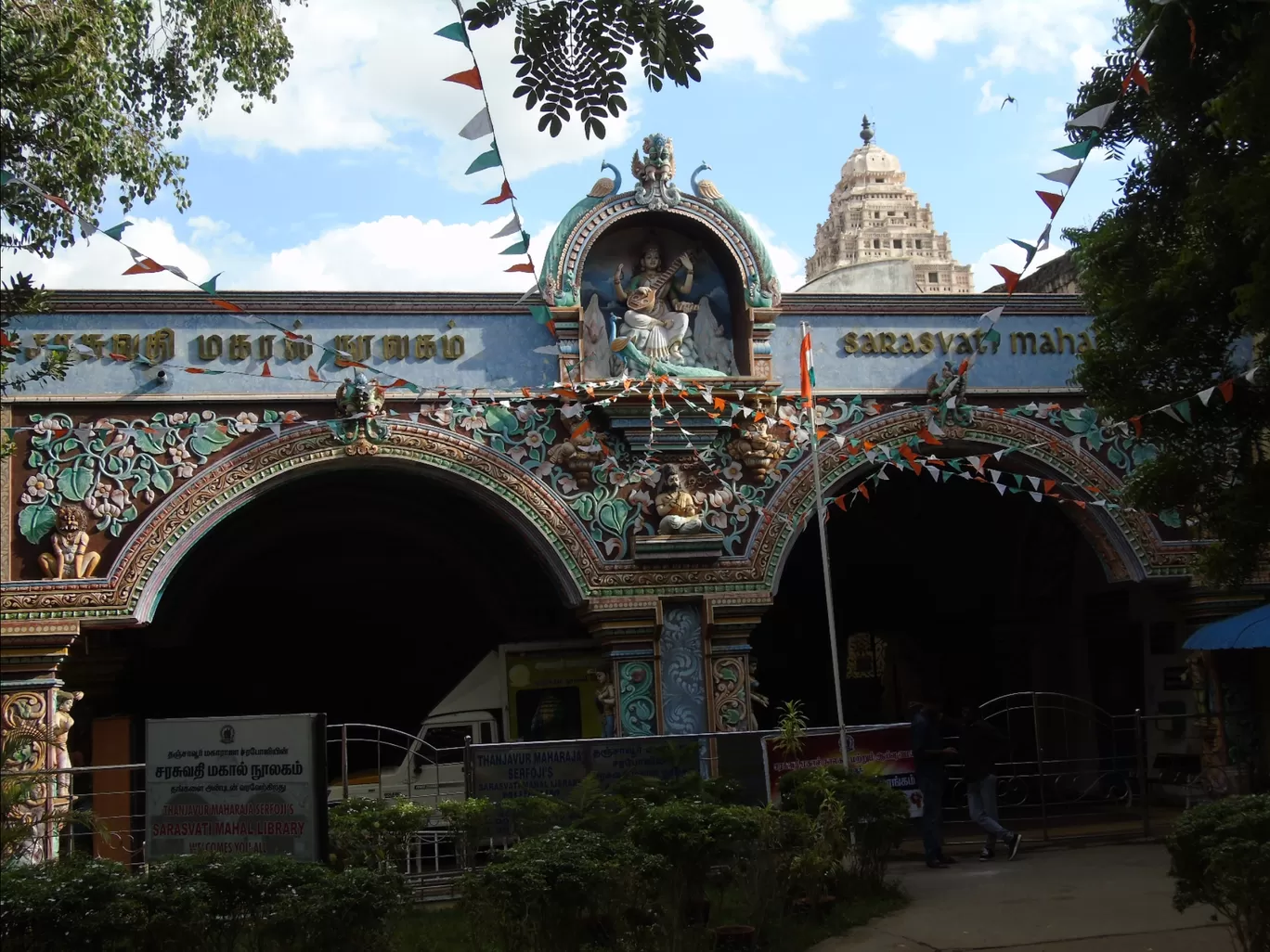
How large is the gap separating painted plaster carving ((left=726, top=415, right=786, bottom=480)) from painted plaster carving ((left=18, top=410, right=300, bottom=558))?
13.7 ft

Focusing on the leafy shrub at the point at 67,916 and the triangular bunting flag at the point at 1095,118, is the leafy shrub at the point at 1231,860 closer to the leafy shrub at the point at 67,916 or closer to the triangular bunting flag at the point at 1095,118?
the triangular bunting flag at the point at 1095,118

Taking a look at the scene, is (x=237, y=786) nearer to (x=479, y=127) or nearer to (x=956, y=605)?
(x=479, y=127)

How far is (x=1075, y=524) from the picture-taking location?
13297 millimetres

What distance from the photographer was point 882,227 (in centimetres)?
4175

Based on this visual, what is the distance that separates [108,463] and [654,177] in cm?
516

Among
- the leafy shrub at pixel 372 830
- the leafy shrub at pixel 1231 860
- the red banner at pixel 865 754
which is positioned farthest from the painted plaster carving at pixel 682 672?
the leafy shrub at pixel 1231 860

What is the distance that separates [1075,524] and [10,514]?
30.4 feet

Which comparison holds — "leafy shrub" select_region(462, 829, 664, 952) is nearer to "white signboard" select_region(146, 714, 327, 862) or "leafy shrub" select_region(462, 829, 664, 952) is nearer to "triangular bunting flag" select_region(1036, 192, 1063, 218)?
"white signboard" select_region(146, 714, 327, 862)

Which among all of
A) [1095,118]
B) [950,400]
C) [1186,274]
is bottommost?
[1186,274]

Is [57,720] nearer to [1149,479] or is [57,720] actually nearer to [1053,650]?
[1149,479]

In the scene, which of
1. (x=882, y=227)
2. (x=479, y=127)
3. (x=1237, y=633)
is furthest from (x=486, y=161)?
(x=882, y=227)

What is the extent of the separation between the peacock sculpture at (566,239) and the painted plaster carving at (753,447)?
183cm

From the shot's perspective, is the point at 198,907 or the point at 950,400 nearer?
the point at 198,907

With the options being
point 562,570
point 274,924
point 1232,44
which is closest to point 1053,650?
point 562,570
